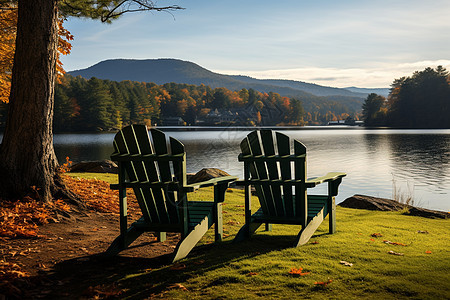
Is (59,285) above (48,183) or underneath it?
underneath

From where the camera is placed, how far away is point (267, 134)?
474 cm

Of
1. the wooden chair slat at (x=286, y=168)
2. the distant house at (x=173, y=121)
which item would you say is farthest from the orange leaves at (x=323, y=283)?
the distant house at (x=173, y=121)

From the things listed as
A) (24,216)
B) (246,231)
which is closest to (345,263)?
(246,231)

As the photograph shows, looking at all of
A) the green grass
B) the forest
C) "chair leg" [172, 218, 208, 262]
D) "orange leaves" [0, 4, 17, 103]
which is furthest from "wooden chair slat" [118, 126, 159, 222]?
the forest

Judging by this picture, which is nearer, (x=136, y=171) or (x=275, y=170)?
(x=136, y=171)

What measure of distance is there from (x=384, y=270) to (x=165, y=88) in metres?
121

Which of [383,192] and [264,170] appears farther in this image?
[383,192]

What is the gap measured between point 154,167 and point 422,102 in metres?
95.6

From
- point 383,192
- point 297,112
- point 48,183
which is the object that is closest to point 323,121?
point 297,112

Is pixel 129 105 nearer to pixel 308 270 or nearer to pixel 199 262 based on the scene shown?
pixel 199 262

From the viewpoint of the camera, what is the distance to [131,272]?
4.04 metres

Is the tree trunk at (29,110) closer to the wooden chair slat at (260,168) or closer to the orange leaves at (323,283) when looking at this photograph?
the wooden chair slat at (260,168)

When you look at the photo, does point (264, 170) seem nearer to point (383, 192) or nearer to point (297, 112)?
point (383, 192)

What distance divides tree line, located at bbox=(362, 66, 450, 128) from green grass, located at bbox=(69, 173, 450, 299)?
306ft
